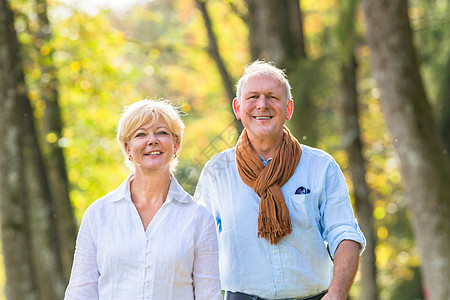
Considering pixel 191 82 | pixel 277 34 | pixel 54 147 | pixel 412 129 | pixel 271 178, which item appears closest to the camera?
pixel 271 178

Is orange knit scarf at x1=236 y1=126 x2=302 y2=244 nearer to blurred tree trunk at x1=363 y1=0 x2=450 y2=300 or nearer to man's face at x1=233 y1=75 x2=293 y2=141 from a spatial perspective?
man's face at x1=233 y1=75 x2=293 y2=141

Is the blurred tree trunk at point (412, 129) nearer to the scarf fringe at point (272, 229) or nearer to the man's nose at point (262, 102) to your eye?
the man's nose at point (262, 102)

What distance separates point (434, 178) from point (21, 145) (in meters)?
4.43

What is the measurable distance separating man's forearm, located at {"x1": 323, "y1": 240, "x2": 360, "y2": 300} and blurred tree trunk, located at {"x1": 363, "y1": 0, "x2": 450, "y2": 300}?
4121mm

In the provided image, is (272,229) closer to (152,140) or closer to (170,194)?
(170,194)

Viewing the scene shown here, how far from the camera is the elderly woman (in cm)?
335

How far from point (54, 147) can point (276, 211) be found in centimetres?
811

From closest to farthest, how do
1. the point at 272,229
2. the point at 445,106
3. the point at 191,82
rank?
the point at 272,229
the point at 445,106
the point at 191,82

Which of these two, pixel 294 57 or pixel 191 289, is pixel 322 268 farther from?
pixel 294 57

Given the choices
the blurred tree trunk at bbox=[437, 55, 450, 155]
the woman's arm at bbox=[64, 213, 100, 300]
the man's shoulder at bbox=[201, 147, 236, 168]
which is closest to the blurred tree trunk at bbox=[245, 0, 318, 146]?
the blurred tree trunk at bbox=[437, 55, 450, 155]

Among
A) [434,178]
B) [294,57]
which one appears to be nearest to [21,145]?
[294,57]

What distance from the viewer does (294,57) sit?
9.38 metres

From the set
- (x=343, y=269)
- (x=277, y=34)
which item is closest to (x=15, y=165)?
(x=277, y=34)

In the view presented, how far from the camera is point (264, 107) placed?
3779 mm
